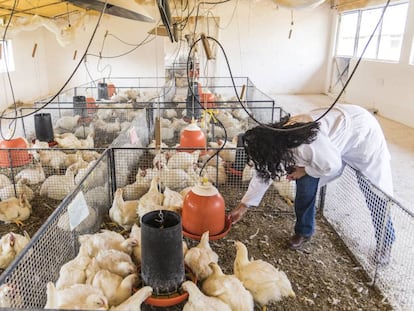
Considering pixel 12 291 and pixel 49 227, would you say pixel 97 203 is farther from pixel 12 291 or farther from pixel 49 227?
pixel 12 291

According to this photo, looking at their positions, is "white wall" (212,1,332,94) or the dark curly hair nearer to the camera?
the dark curly hair

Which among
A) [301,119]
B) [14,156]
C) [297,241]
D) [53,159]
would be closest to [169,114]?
[53,159]

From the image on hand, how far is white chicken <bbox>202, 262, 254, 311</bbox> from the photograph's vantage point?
1.24 m

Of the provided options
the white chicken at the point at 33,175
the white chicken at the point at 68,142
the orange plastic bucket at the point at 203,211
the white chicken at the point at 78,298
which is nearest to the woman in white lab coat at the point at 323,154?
the orange plastic bucket at the point at 203,211

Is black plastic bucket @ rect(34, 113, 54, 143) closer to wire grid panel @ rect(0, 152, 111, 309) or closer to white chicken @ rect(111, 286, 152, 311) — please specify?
wire grid panel @ rect(0, 152, 111, 309)

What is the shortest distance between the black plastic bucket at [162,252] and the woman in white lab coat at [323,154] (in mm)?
493

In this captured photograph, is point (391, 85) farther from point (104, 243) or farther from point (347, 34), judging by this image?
point (104, 243)

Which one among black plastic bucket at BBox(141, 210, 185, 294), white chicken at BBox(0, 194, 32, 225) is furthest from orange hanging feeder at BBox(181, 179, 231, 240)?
white chicken at BBox(0, 194, 32, 225)

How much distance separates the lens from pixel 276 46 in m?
9.34

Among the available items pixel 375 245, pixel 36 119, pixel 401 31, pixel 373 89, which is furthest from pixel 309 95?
pixel 375 245

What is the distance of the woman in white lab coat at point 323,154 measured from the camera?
4.83 feet

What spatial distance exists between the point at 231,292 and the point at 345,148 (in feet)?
2.80

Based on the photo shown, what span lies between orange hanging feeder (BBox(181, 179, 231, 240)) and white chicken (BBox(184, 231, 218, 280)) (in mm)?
41

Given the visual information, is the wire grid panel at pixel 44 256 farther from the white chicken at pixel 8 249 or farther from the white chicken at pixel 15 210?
the white chicken at pixel 15 210
